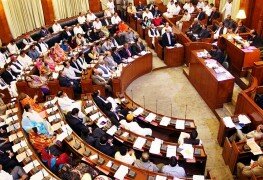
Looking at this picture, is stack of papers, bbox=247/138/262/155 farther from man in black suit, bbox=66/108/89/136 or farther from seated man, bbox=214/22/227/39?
seated man, bbox=214/22/227/39

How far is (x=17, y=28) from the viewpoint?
43.3 feet

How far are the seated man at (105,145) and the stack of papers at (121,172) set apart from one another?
0.61m

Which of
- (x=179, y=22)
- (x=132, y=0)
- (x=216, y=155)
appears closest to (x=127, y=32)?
(x=179, y=22)

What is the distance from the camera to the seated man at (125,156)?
19.3 feet

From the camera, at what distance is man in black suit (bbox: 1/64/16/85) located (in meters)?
9.70

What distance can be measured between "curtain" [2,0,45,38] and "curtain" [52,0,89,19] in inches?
36.7

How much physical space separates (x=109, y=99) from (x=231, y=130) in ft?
10.5

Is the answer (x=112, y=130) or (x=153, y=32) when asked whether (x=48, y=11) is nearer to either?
(x=153, y=32)

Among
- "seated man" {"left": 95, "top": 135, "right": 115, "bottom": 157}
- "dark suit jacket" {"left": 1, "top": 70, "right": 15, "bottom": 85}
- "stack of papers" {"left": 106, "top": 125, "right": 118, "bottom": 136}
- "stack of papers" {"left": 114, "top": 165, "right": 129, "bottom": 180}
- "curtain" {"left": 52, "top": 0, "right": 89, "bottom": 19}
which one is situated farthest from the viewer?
"curtain" {"left": 52, "top": 0, "right": 89, "bottom": 19}

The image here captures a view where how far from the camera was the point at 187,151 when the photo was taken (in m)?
6.08

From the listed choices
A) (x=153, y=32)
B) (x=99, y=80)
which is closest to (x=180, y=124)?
(x=99, y=80)

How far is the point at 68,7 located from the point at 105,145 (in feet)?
36.8

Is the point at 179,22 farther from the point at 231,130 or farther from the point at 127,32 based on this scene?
the point at 231,130

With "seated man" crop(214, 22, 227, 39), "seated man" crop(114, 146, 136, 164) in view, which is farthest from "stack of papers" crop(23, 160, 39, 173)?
"seated man" crop(214, 22, 227, 39)
